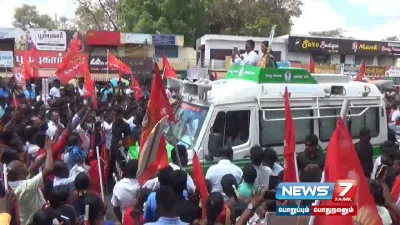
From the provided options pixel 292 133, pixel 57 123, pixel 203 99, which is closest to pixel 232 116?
pixel 203 99

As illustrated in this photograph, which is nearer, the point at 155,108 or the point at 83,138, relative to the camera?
the point at 155,108

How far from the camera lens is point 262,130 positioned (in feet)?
24.4

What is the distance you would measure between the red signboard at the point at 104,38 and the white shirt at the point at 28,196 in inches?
1079

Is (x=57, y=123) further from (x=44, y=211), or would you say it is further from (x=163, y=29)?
(x=163, y=29)

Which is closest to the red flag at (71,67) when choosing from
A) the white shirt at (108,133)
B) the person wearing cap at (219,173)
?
the white shirt at (108,133)

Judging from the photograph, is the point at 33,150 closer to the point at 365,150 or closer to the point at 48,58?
the point at 365,150

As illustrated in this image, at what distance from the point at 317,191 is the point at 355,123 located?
18.9 ft

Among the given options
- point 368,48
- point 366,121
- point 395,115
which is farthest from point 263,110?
point 368,48

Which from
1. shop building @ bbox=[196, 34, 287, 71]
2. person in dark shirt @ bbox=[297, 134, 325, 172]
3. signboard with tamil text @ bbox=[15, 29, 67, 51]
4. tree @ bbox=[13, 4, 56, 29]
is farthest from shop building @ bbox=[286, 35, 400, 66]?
tree @ bbox=[13, 4, 56, 29]

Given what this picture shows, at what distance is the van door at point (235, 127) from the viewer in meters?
7.18

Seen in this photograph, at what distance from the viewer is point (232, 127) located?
7340 millimetres

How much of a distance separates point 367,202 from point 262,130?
3770mm

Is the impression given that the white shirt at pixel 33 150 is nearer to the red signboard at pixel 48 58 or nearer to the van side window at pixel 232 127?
the van side window at pixel 232 127

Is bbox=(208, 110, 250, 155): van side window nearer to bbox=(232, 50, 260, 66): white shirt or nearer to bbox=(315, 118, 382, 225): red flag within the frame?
bbox=(232, 50, 260, 66): white shirt
